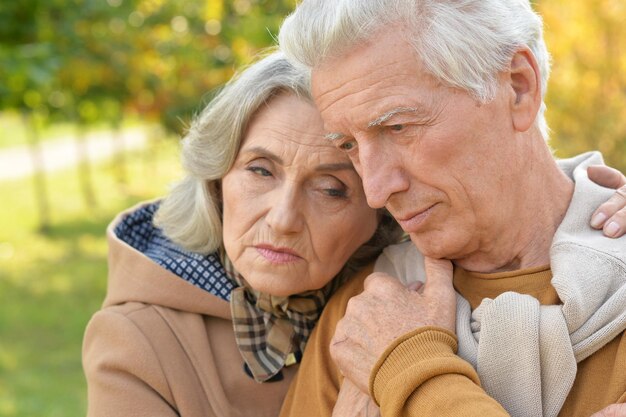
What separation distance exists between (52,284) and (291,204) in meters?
9.08

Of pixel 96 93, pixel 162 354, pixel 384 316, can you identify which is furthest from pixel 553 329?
pixel 96 93

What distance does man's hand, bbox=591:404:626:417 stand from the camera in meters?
2.09

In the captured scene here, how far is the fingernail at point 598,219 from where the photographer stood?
96.6 inches

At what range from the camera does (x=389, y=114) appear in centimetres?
234

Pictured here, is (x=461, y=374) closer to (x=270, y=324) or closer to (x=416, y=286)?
(x=416, y=286)

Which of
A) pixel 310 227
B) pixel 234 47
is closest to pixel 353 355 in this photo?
pixel 310 227

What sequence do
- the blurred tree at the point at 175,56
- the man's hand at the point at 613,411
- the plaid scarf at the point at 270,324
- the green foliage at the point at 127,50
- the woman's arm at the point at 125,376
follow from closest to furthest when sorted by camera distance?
the man's hand at the point at 613,411, the woman's arm at the point at 125,376, the plaid scarf at the point at 270,324, the blurred tree at the point at 175,56, the green foliage at the point at 127,50

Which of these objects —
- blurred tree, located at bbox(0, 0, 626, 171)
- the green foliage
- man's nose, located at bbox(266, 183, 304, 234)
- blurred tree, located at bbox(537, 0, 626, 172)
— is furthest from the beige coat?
blurred tree, located at bbox(537, 0, 626, 172)

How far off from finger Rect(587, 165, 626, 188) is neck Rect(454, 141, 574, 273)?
8.2 inches

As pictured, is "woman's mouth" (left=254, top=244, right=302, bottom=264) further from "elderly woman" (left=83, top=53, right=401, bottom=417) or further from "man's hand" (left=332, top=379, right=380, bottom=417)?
"man's hand" (left=332, top=379, right=380, bottom=417)

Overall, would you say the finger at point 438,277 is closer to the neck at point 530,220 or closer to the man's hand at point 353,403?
the neck at point 530,220

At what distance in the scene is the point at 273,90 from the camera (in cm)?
287

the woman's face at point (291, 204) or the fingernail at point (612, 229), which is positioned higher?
the fingernail at point (612, 229)

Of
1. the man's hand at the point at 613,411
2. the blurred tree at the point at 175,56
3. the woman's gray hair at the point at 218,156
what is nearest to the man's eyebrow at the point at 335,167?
the woman's gray hair at the point at 218,156
